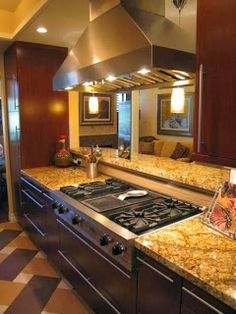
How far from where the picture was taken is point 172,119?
266 cm

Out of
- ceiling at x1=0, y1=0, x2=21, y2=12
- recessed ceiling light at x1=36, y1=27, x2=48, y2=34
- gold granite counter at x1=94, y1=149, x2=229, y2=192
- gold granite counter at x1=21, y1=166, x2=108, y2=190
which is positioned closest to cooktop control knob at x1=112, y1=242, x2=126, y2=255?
gold granite counter at x1=94, y1=149, x2=229, y2=192

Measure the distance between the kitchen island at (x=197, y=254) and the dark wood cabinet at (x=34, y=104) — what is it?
2356 mm

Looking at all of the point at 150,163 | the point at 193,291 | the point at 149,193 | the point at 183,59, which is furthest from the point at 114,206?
the point at 183,59

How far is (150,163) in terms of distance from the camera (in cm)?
249

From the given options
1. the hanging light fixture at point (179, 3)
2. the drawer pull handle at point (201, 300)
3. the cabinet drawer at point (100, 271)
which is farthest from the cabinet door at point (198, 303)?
the hanging light fixture at point (179, 3)

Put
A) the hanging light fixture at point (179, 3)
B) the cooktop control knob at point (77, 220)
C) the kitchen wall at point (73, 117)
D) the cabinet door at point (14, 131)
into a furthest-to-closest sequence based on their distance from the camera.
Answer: the kitchen wall at point (73, 117)
the cabinet door at point (14, 131)
the hanging light fixture at point (179, 3)
the cooktop control knob at point (77, 220)

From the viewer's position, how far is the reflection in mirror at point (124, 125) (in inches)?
110

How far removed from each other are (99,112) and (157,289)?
378 cm

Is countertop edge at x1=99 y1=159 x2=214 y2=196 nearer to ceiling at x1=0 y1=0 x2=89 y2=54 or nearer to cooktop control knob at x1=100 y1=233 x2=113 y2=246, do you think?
cooktop control knob at x1=100 y1=233 x2=113 y2=246

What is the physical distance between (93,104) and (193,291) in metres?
2.79

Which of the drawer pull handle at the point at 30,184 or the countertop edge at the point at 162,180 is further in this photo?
the drawer pull handle at the point at 30,184

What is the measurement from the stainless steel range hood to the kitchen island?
88cm

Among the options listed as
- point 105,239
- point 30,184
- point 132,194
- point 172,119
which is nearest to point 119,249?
point 105,239

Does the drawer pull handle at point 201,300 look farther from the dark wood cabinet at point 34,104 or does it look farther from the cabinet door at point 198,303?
the dark wood cabinet at point 34,104
